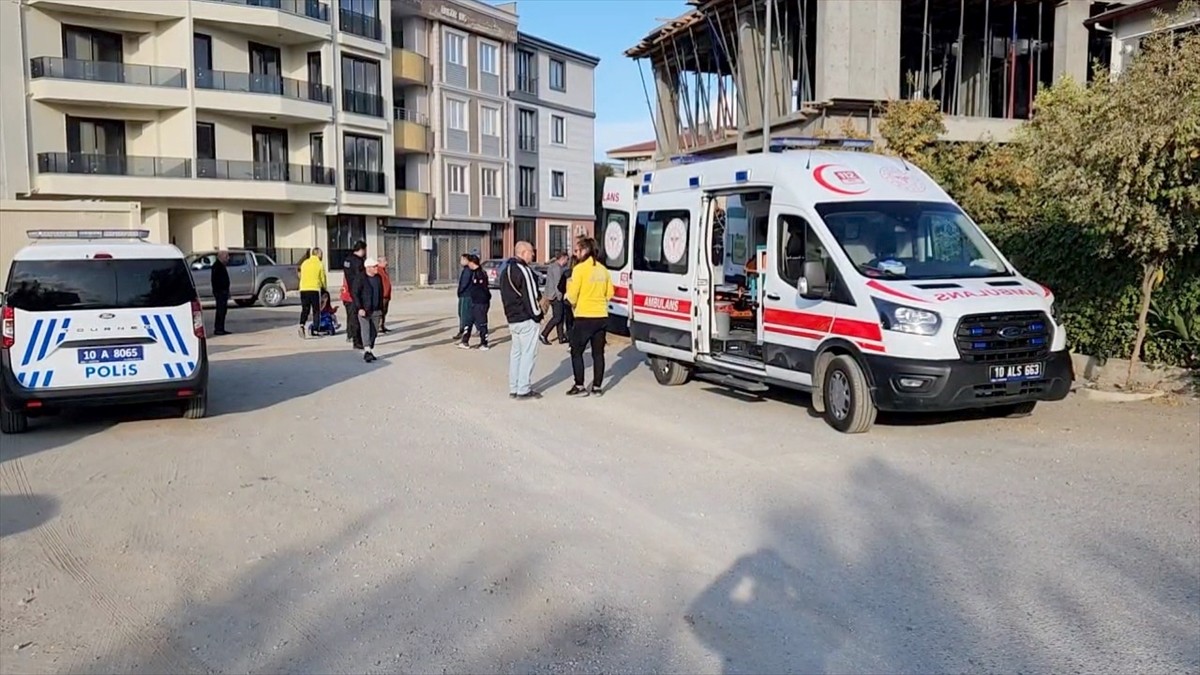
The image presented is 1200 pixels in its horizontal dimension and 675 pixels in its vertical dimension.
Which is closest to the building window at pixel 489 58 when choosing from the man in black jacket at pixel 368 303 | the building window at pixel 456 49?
the building window at pixel 456 49

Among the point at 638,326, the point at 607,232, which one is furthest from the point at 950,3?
the point at 638,326

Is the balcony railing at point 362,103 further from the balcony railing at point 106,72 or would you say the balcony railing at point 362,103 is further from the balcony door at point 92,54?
the balcony door at point 92,54

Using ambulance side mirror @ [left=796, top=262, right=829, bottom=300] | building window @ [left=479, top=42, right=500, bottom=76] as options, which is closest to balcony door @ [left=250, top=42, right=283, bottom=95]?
building window @ [left=479, top=42, right=500, bottom=76]

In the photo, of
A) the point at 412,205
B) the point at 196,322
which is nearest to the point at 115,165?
the point at 412,205

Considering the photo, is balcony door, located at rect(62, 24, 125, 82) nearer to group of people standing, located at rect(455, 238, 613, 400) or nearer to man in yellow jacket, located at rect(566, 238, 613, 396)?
group of people standing, located at rect(455, 238, 613, 400)

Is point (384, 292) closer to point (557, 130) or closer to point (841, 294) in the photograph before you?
point (841, 294)

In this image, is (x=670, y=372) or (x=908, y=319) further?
(x=670, y=372)

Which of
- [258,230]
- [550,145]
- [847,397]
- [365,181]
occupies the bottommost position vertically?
[847,397]

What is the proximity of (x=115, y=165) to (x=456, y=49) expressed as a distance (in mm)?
19821

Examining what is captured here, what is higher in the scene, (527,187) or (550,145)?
(550,145)

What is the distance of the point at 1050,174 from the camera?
1147 cm

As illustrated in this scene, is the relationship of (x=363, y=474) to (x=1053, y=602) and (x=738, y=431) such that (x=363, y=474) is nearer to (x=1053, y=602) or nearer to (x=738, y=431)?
(x=738, y=431)

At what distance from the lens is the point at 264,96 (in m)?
39.5

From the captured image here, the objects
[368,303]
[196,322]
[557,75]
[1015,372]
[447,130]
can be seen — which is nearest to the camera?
[1015,372]
